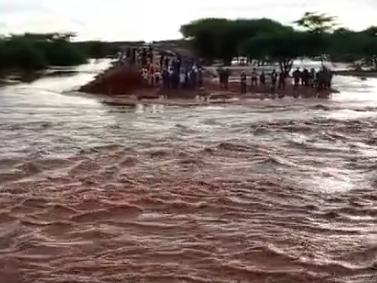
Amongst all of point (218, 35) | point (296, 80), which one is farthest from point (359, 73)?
point (296, 80)

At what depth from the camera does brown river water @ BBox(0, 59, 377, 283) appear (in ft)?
24.3

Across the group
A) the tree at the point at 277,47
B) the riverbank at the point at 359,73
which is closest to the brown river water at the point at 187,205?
the riverbank at the point at 359,73

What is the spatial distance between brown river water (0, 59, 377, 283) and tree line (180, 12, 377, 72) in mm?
53784

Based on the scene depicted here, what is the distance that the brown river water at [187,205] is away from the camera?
741 centimetres

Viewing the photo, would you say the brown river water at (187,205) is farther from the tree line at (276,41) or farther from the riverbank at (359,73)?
the tree line at (276,41)

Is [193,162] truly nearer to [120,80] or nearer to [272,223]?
[272,223]

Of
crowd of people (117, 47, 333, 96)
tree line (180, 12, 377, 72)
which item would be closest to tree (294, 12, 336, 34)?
tree line (180, 12, 377, 72)

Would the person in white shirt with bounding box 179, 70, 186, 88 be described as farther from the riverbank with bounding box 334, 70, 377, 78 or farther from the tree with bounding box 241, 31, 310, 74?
the tree with bounding box 241, 31, 310, 74

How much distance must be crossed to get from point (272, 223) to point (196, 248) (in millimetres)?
1523

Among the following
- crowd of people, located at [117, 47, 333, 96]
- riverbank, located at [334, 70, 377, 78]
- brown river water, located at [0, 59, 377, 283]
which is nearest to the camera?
brown river water, located at [0, 59, 377, 283]

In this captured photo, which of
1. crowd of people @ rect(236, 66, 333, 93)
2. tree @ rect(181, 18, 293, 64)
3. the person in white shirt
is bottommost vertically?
crowd of people @ rect(236, 66, 333, 93)

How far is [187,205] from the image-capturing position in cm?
1026

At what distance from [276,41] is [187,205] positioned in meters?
65.3

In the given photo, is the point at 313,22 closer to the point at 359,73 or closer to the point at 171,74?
the point at 359,73
